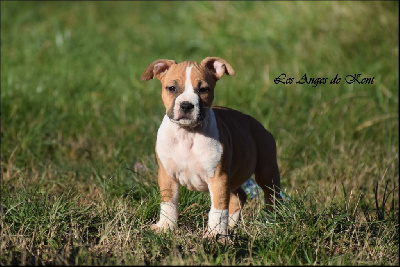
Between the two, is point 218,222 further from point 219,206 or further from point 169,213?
point 169,213

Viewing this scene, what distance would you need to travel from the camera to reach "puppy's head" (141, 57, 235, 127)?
416 centimetres

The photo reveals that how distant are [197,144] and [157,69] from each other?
1.93 ft

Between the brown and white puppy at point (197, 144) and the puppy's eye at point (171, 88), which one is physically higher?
the puppy's eye at point (171, 88)

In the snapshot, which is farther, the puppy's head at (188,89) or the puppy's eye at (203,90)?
the puppy's eye at (203,90)

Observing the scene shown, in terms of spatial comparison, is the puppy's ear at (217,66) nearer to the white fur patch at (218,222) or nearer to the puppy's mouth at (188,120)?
the puppy's mouth at (188,120)

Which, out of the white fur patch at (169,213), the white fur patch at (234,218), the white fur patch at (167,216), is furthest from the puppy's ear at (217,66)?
the white fur patch at (234,218)

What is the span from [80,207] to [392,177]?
125 inches

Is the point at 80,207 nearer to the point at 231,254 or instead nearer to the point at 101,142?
the point at 231,254

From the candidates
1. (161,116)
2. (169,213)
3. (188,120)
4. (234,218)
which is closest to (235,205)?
(234,218)

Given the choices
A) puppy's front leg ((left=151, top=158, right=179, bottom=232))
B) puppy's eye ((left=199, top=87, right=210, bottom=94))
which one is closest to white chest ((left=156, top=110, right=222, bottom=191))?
puppy's front leg ((left=151, top=158, right=179, bottom=232))

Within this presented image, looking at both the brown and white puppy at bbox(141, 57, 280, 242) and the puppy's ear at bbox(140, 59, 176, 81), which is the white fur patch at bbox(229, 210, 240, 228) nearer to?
the brown and white puppy at bbox(141, 57, 280, 242)

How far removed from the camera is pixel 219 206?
4.36 meters

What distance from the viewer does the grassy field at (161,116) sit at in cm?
434

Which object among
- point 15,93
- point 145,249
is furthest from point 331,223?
point 15,93
